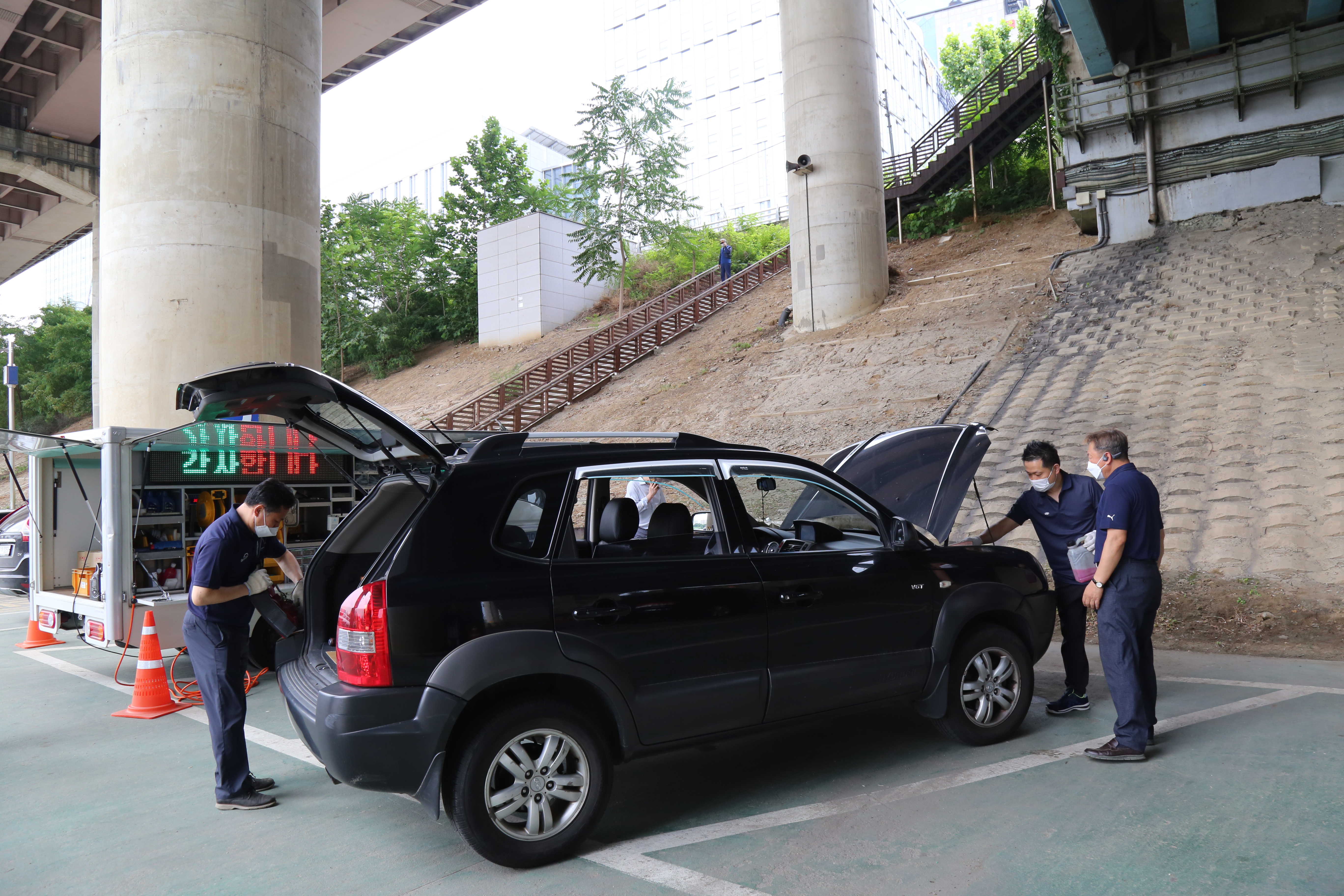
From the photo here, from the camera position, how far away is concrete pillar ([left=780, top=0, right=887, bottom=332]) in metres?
21.8

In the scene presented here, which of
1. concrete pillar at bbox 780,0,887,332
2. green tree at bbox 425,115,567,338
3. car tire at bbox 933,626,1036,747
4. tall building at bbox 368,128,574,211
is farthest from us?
tall building at bbox 368,128,574,211

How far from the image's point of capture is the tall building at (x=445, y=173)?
75938 millimetres

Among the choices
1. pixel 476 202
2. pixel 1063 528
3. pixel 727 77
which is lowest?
pixel 1063 528

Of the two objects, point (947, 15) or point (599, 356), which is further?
point (947, 15)

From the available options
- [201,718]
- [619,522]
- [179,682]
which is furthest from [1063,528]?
[179,682]

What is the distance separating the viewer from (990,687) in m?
4.93

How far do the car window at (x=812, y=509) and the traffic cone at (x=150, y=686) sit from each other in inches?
192

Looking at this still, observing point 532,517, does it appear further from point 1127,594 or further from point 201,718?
point 201,718

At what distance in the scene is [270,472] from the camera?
871 centimetres

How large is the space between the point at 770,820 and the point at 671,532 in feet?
4.78

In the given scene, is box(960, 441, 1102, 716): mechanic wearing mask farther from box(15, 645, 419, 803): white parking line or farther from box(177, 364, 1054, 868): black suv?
box(15, 645, 419, 803): white parking line

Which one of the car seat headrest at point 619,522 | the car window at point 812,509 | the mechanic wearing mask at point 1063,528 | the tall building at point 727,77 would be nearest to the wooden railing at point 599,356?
the car window at point 812,509

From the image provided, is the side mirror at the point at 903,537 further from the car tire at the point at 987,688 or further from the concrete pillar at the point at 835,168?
the concrete pillar at the point at 835,168

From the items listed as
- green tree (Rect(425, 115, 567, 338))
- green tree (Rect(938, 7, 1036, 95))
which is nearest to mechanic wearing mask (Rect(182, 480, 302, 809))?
green tree (Rect(425, 115, 567, 338))
